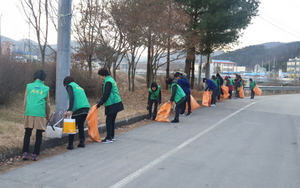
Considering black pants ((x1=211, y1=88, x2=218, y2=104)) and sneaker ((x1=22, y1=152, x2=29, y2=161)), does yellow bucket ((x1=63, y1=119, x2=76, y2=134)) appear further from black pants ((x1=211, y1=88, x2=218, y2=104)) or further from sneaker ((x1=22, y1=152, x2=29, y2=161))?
black pants ((x1=211, y1=88, x2=218, y2=104))

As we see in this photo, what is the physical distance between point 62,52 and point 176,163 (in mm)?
4387

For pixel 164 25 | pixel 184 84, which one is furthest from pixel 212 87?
pixel 184 84

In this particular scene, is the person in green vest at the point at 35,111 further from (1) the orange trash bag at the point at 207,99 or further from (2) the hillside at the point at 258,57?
(2) the hillside at the point at 258,57

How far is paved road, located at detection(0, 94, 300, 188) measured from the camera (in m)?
5.64

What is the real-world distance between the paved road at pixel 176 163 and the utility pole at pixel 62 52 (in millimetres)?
1592

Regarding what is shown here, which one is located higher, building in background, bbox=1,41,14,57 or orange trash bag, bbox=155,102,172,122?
building in background, bbox=1,41,14,57

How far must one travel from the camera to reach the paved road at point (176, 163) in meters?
5.64

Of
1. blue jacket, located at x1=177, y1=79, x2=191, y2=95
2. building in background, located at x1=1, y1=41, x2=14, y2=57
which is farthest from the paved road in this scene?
building in background, located at x1=1, y1=41, x2=14, y2=57

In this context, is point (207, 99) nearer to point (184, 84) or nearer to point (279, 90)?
point (184, 84)

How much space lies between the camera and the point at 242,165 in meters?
6.82

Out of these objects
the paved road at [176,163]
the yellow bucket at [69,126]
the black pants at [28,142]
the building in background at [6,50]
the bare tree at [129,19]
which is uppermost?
the bare tree at [129,19]

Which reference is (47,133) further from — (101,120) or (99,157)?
(101,120)

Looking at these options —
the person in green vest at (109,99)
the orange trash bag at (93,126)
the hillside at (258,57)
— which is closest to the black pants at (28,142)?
the orange trash bag at (93,126)

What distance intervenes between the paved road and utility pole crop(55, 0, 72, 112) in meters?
1.59
